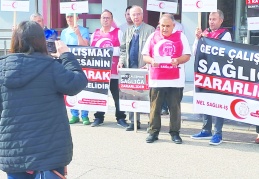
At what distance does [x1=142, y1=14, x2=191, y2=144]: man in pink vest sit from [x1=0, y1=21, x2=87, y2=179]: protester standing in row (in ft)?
10.6

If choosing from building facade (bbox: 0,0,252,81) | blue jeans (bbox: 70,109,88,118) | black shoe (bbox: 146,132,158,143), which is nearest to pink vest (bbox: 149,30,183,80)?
black shoe (bbox: 146,132,158,143)

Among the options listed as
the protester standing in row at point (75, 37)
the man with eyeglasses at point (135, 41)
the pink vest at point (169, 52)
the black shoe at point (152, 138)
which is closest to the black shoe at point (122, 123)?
the man with eyeglasses at point (135, 41)

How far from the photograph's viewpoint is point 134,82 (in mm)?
6762

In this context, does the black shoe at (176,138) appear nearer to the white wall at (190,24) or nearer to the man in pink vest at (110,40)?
the man in pink vest at (110,40)

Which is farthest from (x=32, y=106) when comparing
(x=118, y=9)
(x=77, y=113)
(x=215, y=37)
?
(x=118, y=9)

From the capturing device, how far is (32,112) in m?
2.89

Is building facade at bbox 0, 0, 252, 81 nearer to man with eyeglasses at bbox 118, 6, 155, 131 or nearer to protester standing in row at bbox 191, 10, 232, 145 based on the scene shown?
man with eyeglasses at bbox 118, 6, 155, 131

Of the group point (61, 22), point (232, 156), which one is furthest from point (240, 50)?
point (61, 22)

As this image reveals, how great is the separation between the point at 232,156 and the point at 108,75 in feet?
8.30

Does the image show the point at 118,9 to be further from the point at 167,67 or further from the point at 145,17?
the point at 167,67

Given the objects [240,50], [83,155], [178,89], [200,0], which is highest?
[200,0]

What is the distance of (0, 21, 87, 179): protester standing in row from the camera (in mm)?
2883

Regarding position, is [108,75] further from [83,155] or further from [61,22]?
[61,22]

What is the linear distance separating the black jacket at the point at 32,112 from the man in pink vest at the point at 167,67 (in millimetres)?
3258
